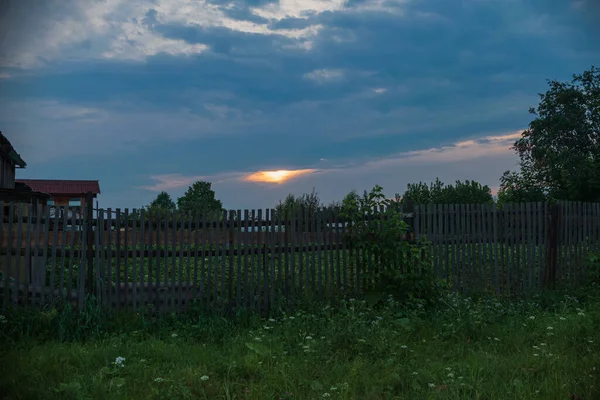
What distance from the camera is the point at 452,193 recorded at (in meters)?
28.1

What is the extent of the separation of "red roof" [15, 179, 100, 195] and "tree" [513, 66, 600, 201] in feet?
123

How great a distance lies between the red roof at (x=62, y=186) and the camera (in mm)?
44688

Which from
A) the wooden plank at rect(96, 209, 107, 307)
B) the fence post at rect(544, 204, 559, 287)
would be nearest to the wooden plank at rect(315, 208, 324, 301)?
the wooden plank at rect(96, 209, 107, 307)

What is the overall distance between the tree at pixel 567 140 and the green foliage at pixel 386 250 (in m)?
20.5

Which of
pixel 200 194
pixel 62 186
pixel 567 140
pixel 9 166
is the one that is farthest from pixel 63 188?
pixel 567 140

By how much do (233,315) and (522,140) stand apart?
87.6 feet

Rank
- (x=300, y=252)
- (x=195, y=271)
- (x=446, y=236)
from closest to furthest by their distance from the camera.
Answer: (x=195, y=271) → (x=300, y=252) → (x=446, y=236)

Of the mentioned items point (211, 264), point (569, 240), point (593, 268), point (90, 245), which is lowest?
point (593, 268)

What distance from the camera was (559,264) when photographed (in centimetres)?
1103

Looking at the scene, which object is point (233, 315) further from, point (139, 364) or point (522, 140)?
point (522, 140)

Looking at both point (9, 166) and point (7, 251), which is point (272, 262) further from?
point (9, 166)

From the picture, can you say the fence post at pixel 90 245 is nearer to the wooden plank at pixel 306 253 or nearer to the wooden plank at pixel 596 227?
the wooden plank at pixel 306 253

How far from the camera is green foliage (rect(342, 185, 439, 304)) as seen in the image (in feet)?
27.0

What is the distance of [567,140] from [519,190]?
4.02m
